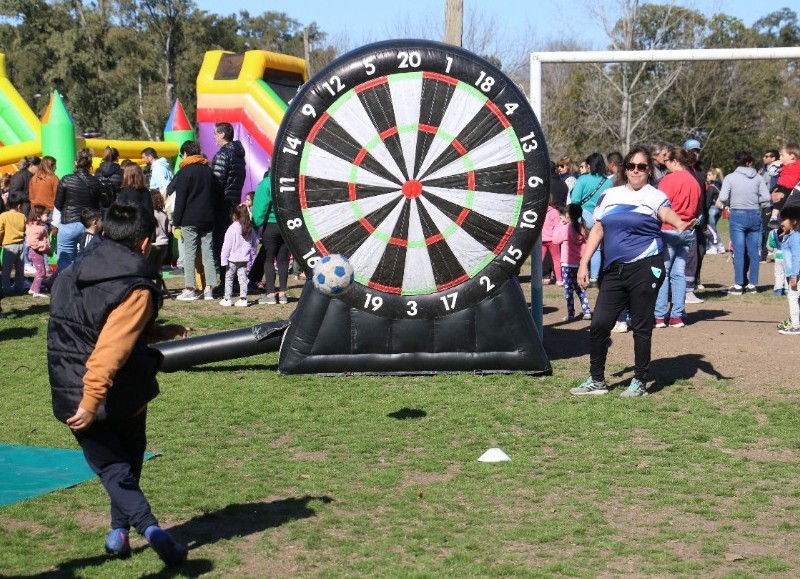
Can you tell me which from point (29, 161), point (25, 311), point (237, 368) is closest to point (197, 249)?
point (25, 311)

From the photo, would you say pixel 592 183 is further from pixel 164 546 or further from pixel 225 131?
pixel 164 546

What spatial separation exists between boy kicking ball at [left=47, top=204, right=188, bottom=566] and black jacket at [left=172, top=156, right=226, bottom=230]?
839 centimetres

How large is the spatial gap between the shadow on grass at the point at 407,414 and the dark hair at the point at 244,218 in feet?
17.7

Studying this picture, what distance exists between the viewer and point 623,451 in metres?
7.32

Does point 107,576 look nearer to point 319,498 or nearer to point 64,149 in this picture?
point 319,498

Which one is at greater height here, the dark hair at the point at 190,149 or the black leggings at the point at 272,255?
the dark hair at the point at 190,149

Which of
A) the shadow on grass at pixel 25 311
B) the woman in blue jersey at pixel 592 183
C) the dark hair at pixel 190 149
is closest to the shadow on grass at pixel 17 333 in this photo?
the shadow on grass at pixel 25 311

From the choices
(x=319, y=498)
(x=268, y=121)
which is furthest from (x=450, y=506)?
(x=268, y=121)

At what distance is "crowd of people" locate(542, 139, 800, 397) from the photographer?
8742mm

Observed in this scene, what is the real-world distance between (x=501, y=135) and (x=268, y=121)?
11.8 meters

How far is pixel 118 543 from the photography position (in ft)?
17.5

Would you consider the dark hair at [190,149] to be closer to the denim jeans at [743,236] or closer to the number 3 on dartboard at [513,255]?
the number 3 on dartboard at [513,255]

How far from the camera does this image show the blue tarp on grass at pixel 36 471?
655 cm

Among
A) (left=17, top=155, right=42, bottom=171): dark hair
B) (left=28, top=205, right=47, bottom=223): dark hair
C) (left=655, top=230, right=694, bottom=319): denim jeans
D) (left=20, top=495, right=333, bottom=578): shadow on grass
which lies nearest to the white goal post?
(left=655, top=230, right=694, bottom=319): denim jeans
